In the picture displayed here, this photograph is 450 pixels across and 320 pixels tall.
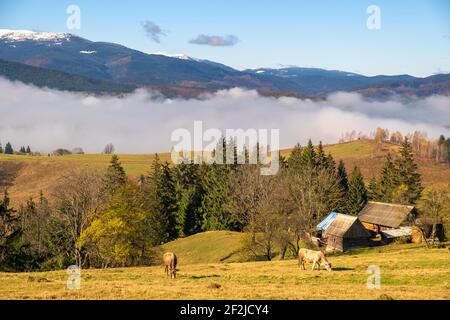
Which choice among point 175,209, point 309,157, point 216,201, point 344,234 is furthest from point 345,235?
point 175,209

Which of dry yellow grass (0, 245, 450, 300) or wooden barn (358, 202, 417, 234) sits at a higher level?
dry yellow grass (0, 245, 450, 300)

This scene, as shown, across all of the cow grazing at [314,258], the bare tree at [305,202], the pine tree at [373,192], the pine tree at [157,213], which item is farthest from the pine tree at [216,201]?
the cow grazing at [314,258]

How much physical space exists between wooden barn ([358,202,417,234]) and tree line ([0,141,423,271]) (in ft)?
17.6

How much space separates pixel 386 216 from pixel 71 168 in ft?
430

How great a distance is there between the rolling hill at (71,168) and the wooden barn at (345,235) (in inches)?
3403

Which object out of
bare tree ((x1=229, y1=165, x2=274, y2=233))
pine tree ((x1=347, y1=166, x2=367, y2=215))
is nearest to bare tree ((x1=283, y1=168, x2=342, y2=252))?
bare tree ((x1=229, y1=165, x2=274, y2=233))

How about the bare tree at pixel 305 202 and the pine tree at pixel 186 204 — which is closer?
the bare tree at pixel 305 202

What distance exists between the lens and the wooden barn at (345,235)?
66.1m

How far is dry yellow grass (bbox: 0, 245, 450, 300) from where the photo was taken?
73.0ft

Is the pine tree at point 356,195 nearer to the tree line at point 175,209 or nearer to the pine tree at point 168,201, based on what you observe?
the tree line at point 175,209

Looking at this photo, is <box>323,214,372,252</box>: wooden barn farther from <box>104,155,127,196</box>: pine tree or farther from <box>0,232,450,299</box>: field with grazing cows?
<box>104,155,127,196</box>: pine tree

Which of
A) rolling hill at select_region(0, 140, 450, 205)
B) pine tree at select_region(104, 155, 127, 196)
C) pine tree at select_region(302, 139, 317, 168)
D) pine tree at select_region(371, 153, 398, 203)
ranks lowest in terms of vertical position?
rolling hill at select_region(0, 140, 450, 205)

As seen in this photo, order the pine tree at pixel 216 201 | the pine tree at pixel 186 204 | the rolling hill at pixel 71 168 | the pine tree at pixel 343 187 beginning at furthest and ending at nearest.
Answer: the rolling hill at pixel 71 168, the pine tree at pixel 343 187, the pine tree at pixel 186 204, the pine tree at pixel 216 201
